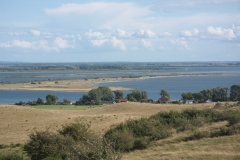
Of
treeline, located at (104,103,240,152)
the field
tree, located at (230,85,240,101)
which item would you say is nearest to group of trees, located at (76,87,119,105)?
the field

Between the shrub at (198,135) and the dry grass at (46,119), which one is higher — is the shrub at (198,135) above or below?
above

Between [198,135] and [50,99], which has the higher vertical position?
[198,135]

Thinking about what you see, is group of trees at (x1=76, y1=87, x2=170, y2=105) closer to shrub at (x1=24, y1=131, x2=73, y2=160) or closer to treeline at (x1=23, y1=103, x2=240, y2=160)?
treeline at (x1=23, y1=103, x2=240, y2=160)

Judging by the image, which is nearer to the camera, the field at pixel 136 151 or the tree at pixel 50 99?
the field at pixel 136 151

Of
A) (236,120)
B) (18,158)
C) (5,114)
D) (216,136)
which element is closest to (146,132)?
(216,136)

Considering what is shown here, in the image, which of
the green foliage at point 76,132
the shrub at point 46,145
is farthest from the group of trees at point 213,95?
the shrub at point 46,145

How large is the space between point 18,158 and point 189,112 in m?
17.2

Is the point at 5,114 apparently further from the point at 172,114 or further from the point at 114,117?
the point at 172,114

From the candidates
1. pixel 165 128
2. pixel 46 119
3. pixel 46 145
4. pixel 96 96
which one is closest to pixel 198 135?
pixel 165 128

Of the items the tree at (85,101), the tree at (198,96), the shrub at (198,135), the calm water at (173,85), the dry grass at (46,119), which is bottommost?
the calm water at (173,85)

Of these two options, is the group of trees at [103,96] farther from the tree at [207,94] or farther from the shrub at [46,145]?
the shrub at [46,145]

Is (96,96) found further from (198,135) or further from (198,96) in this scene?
(198,135)

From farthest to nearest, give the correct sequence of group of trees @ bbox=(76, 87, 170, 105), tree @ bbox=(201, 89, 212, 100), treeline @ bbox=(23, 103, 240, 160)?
tree @ bbox=(201, 89, 212, 100)
group of trees @ bbox=(76, 87, 170, 105)
treeline @ bbox=(23, 103, 240, 160)

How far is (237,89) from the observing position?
8344cm
